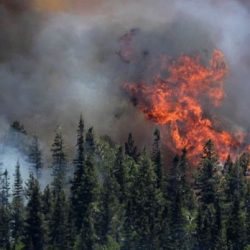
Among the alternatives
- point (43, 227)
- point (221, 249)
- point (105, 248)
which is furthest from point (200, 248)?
point (43, 227)

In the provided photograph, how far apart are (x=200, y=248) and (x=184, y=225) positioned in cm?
562

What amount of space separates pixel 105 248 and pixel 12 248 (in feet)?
60.9

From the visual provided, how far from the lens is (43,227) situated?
199750 mm

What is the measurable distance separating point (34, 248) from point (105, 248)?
14.2 m

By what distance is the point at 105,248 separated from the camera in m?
200

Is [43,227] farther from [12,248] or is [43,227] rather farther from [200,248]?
[200,248]

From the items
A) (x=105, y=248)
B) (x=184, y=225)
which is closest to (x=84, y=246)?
(x=105, y=248)

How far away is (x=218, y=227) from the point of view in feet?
653

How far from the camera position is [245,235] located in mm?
199750

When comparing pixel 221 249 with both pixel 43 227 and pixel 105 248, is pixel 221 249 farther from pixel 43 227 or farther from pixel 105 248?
pixel 43 227

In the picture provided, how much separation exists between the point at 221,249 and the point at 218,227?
4578 mm

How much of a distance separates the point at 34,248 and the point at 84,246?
9987 millimetres

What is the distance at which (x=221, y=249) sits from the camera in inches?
7761

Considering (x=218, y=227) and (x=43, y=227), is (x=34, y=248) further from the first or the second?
(x=218, y=227)
